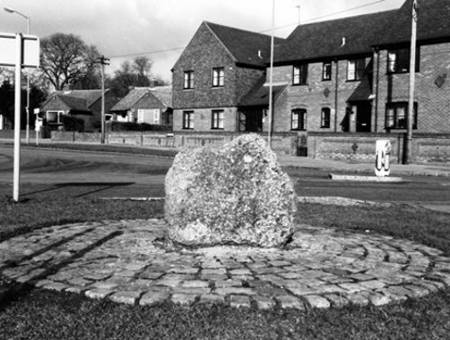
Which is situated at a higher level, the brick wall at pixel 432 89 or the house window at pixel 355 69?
the house window at pixel 355 69

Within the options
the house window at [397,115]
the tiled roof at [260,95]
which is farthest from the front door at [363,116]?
the tiled roof at [260,95]

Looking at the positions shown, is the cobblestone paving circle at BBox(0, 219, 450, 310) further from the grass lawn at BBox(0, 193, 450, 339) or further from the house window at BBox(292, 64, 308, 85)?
the house window at BBox(292, 64, 308, 85)

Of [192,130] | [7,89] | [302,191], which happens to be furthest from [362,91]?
[7,89]

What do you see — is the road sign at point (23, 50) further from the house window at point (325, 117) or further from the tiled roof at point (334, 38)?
the house window at point (325, 117)

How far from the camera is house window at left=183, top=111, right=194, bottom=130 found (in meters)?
50.7

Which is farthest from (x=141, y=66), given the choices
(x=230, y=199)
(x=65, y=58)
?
(x=230, y=199)

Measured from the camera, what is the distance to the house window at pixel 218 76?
47812 millimetres

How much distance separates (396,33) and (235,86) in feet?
48.7

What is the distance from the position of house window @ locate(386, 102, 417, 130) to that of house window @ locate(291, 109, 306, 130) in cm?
873

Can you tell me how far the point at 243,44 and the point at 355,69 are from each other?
41.8ft

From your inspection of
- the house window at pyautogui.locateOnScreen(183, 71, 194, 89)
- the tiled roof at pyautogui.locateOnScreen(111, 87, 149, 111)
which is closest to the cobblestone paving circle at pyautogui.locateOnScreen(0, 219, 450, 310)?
the house window at pyautogui.locateOnScreen(183, 71, 194, 89)

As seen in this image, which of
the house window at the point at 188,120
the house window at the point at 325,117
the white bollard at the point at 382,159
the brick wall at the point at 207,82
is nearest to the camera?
the white bollard at the point at 382,159

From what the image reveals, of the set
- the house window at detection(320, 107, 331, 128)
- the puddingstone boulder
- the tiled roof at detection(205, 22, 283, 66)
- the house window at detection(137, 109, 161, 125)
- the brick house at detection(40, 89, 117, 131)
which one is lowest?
the puddingstone boulder

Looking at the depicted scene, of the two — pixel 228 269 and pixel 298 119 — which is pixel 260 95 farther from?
pixel 228 269
